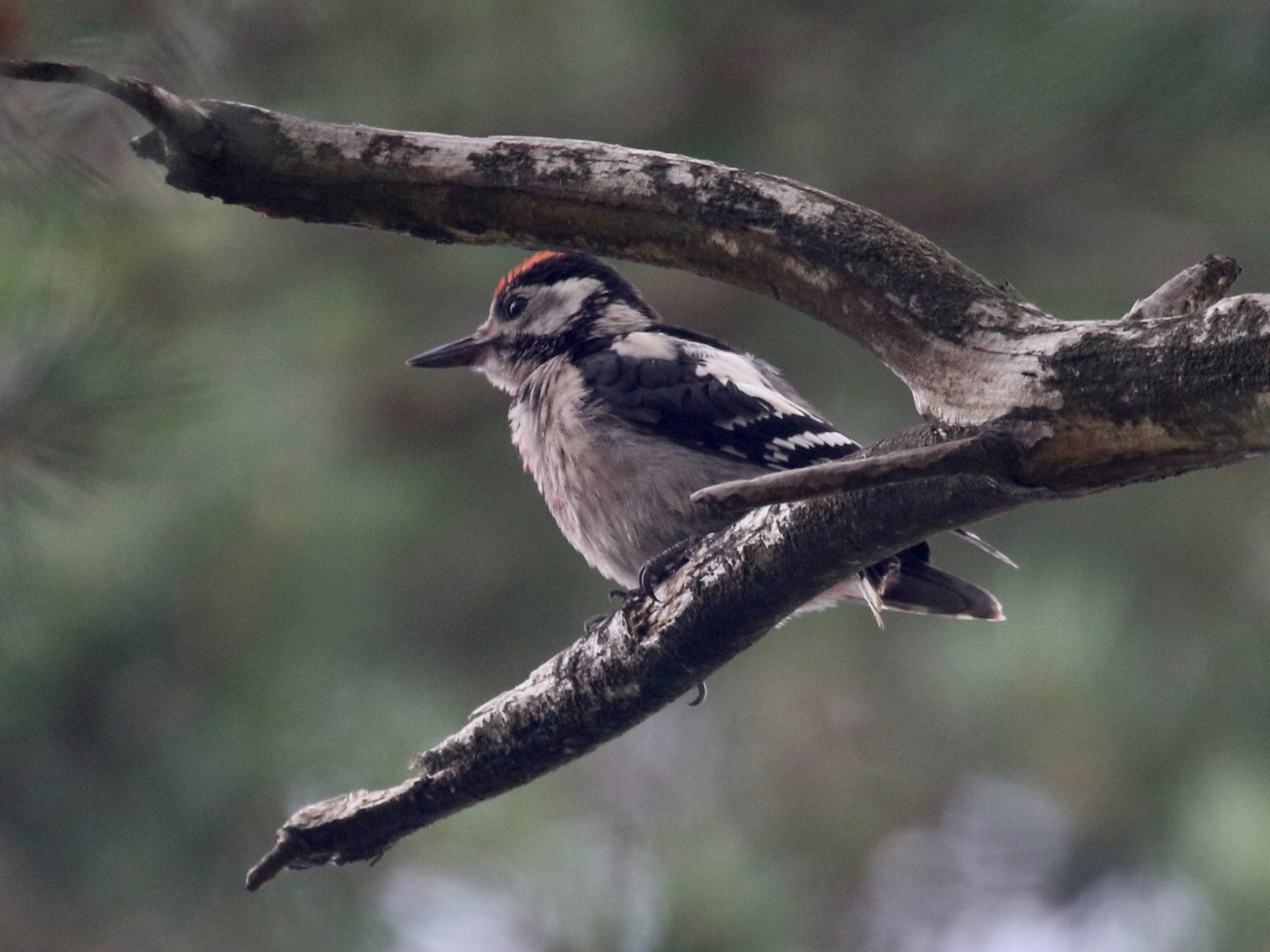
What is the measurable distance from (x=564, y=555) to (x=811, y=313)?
5.11m

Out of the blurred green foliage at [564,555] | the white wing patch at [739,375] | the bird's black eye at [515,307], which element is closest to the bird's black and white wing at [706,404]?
the white wing patch at [739,375]

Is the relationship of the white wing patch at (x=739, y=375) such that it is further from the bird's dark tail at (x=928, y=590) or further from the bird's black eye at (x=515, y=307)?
the bird's black eye at (x=515, y=307)

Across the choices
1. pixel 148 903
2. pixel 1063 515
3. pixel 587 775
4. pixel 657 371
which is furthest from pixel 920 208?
pixel 148 903

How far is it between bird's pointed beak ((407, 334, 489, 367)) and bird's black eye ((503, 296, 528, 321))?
118mm

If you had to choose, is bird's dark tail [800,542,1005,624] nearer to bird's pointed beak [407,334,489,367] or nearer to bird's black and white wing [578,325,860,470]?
bird's black and white wing [578,325,860,470]

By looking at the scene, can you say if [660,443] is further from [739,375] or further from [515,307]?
[515,307]

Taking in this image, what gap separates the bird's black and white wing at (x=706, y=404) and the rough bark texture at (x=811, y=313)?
119cm

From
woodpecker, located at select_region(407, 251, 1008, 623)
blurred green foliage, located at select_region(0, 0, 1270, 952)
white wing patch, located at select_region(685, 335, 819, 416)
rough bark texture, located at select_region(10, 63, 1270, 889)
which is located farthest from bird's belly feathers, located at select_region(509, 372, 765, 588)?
rough bark texture, located at select_region(10, 63, 1270, 889)

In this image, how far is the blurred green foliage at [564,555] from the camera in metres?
4.39

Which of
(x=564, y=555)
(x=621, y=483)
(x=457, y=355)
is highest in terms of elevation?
(x=564, y=555)

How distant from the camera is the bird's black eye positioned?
15.8ft

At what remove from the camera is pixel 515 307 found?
4.82 metres

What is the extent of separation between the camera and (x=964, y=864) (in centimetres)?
674

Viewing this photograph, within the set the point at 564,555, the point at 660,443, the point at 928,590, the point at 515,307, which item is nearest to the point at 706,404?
the point at 660,443
